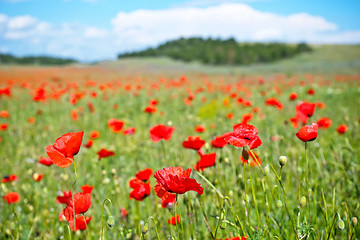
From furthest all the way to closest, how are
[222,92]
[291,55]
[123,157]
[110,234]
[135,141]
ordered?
[291,55] < [222,92] < [135,141] < [123,157] < [110,234]

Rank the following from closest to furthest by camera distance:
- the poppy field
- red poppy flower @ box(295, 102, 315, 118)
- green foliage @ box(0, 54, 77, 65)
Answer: the poppy field
red poppy flower @ box(295, 102, 315, 118)
green foliage @ box(0, 54, 77, 65)

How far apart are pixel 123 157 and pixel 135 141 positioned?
2.67ft

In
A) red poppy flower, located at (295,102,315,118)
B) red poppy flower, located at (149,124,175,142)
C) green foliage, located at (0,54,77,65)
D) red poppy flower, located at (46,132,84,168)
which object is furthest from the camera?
green foliage, located at (0,54,77,65)

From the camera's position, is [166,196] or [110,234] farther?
[110,234]

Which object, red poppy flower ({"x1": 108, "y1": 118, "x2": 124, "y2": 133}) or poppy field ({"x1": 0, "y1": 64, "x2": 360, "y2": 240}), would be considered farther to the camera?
red poppy flower ({"x1": 108, "y1": 118, "x2": 124, "y2": 133})

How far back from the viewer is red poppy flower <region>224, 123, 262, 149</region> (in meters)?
1.05

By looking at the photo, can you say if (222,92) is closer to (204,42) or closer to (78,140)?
(78,140)

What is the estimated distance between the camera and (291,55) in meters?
44.9

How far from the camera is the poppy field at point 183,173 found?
118 cm

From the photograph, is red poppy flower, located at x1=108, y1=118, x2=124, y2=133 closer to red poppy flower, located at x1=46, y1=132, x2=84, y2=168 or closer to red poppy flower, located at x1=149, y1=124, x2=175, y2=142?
red poppy flower, located at x1=149, y1=124, x2=175, y2=142

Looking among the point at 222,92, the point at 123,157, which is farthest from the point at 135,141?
the point at 222,92

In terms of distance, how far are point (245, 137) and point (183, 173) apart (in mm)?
271

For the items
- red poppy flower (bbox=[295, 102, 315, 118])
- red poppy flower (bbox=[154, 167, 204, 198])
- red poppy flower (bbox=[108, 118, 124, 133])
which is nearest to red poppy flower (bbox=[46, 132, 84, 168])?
red poppy flower (bbox=[154, 167, 204, 198])

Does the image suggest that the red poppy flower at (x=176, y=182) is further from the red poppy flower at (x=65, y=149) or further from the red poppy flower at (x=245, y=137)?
the red poppy flower at (x=65, y=149)
